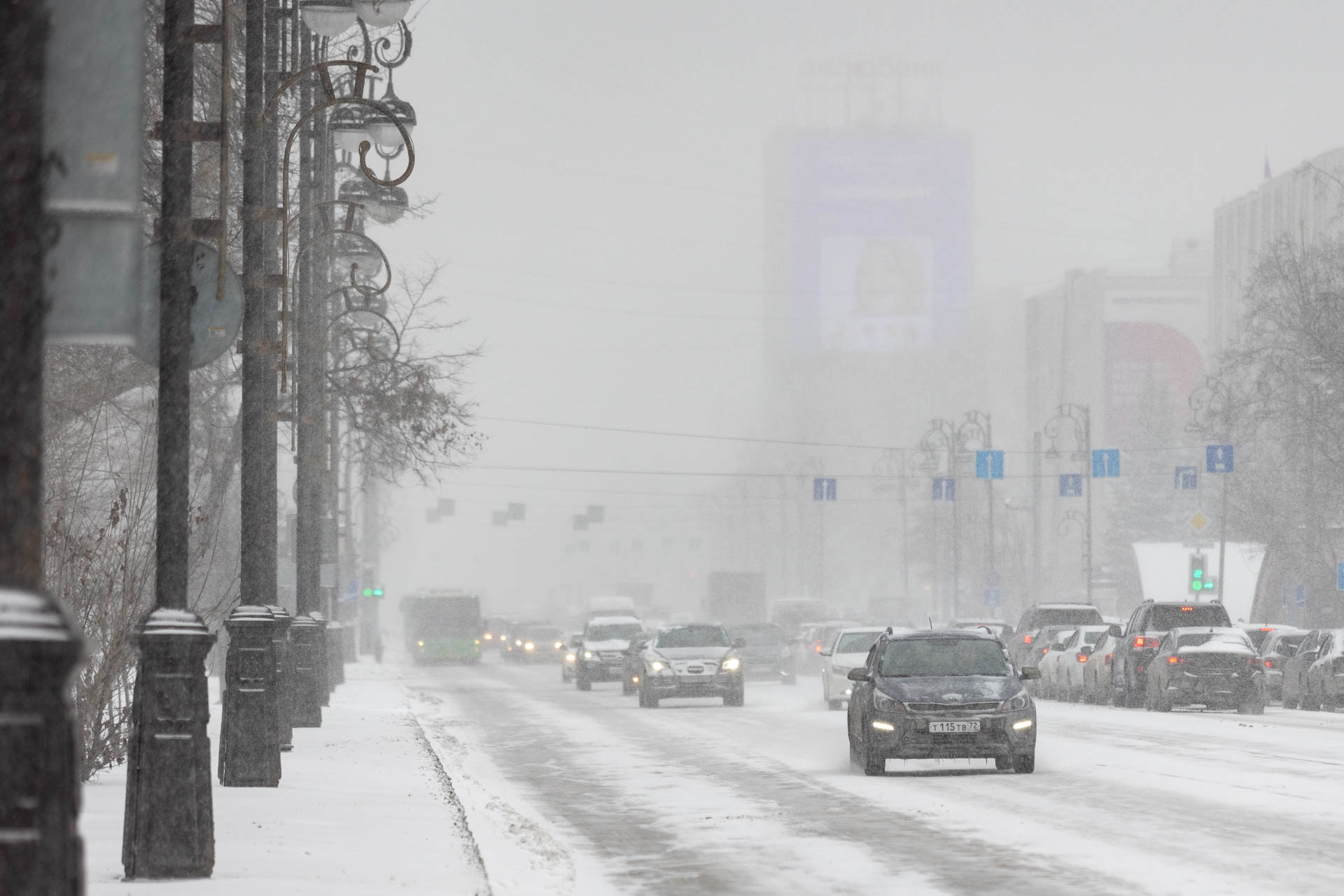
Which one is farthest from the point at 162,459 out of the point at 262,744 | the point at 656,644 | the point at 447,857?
the point at 656,644

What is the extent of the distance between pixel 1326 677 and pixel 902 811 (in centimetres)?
2413

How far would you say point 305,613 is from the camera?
28.2 meters

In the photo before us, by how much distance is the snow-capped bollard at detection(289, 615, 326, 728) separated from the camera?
25750mm

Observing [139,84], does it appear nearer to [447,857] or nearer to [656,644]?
[447,857]

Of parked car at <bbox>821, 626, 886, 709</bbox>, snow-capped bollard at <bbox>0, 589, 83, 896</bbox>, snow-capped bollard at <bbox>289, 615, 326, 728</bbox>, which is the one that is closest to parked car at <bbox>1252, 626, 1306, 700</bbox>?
parked car at <bbox>821, 626, 886, 709</bbox>

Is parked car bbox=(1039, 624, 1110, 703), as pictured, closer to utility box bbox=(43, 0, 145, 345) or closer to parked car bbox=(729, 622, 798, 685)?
parked car bbox=(729, 622, 798, 685)

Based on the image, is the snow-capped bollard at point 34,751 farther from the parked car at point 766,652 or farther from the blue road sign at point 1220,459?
the blue road sign at point 1220,459

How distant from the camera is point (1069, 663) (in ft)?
147

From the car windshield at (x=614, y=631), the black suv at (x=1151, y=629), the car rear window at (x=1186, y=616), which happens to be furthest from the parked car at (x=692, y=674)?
the car windshield at (x=614, y=631)

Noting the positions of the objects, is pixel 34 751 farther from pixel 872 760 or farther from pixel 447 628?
pixel 447 628

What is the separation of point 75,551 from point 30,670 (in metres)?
12.5

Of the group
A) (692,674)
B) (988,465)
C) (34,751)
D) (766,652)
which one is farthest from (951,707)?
(988,465)

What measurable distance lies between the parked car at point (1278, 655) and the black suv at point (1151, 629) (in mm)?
2886

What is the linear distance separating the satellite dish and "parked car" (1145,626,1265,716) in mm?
27232
